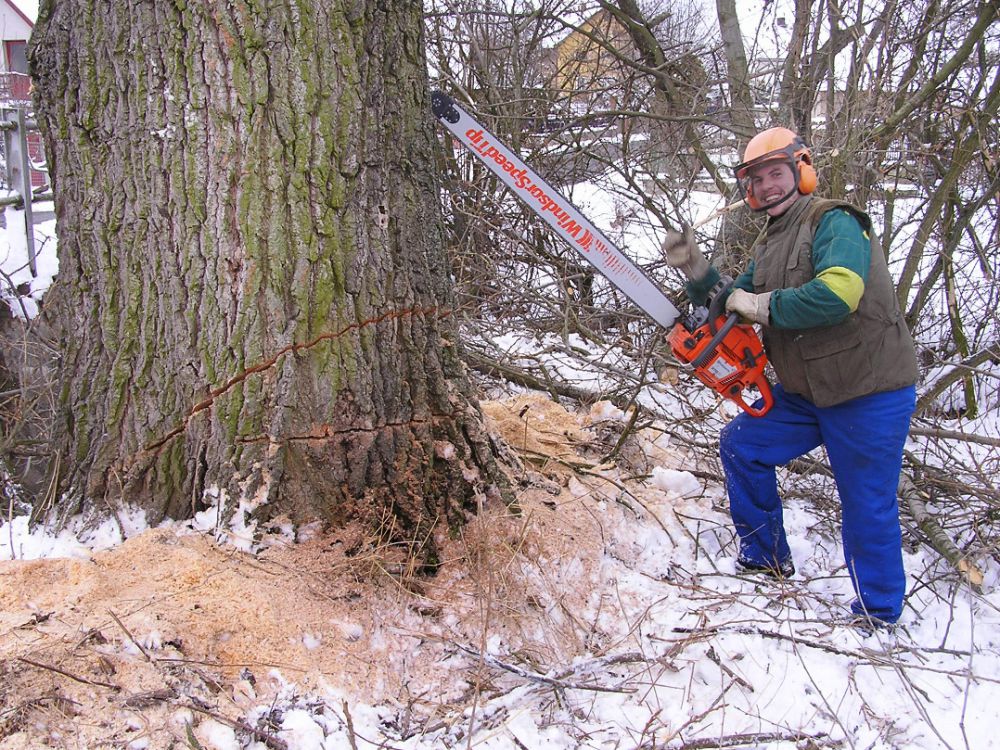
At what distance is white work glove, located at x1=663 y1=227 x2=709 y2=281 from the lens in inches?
120

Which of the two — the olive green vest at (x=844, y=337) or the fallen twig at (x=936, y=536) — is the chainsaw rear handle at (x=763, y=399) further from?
the fallen twig at (x=936, y=536)

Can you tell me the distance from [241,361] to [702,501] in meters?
2.16

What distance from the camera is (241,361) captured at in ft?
7.93

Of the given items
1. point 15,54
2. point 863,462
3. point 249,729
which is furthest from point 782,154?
point 15,54

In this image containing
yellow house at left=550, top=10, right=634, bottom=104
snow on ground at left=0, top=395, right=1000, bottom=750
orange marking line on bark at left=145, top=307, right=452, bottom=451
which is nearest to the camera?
snow on ground at left=0, top=395, right=1000, bottom=750

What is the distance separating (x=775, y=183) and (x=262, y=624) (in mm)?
2321

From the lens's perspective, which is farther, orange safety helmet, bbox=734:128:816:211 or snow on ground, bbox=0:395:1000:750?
orange safety helmet, bbox=734:128:816:211

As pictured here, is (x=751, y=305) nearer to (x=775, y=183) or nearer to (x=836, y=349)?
(x=836, y=349)

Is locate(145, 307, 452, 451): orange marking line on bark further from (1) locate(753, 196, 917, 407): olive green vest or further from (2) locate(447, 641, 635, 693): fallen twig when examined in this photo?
(1) locate(753, 196, 917, 407): olive green vest

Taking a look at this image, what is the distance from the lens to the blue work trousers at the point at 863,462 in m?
2.78

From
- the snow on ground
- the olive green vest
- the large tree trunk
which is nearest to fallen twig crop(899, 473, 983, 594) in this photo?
the snow on ground

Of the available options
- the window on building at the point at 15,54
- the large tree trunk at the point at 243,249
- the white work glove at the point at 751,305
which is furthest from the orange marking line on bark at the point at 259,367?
the window on building at the point at 15,54

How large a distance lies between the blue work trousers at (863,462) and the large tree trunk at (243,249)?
1.38m

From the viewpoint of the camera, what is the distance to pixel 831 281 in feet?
8.55
